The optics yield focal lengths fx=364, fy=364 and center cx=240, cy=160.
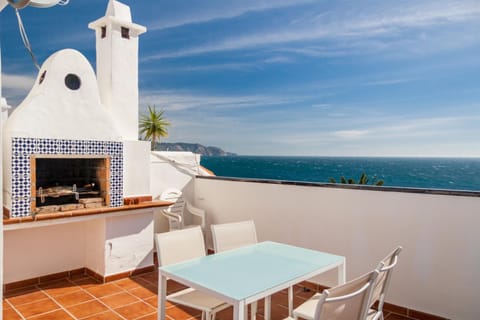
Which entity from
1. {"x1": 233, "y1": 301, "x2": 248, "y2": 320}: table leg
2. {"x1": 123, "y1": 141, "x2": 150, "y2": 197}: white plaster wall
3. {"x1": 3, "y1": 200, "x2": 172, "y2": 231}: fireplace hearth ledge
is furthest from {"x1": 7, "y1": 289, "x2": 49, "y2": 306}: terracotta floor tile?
{"x1": 233, "y1": 301, "x2": 248, "y2": 320}: table leg

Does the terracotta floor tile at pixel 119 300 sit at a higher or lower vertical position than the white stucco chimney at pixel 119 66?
lower

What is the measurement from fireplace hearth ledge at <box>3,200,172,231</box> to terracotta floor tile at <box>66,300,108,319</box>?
0.78 m

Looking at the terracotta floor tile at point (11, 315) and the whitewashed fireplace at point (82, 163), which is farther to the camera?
the whitewashed fireplace at point (82, 163)

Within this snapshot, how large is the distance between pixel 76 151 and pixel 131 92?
3.19 feet

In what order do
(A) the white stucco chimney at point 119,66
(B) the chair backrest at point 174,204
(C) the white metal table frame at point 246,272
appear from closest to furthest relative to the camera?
(C) the white metal table frame at point 246,272 → (A) the white stucco chimney at point 119,66 → (B) the chair backrest at point 174,204

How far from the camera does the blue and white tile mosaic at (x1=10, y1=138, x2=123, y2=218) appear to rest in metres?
3.14

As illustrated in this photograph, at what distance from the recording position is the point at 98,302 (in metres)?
3.27

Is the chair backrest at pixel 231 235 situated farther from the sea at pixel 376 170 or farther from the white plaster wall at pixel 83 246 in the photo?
the sea at pixel 376 170

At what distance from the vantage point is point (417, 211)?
3.05 m

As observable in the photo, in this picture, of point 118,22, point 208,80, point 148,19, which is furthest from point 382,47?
point 118,22

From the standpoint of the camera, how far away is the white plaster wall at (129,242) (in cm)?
381

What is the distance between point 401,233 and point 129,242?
9.00ft

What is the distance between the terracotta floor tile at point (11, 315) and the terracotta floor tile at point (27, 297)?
139 mm

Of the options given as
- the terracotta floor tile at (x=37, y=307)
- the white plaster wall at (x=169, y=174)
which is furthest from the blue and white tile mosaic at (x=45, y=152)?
the white plaster wall at (x=169, y=174)
